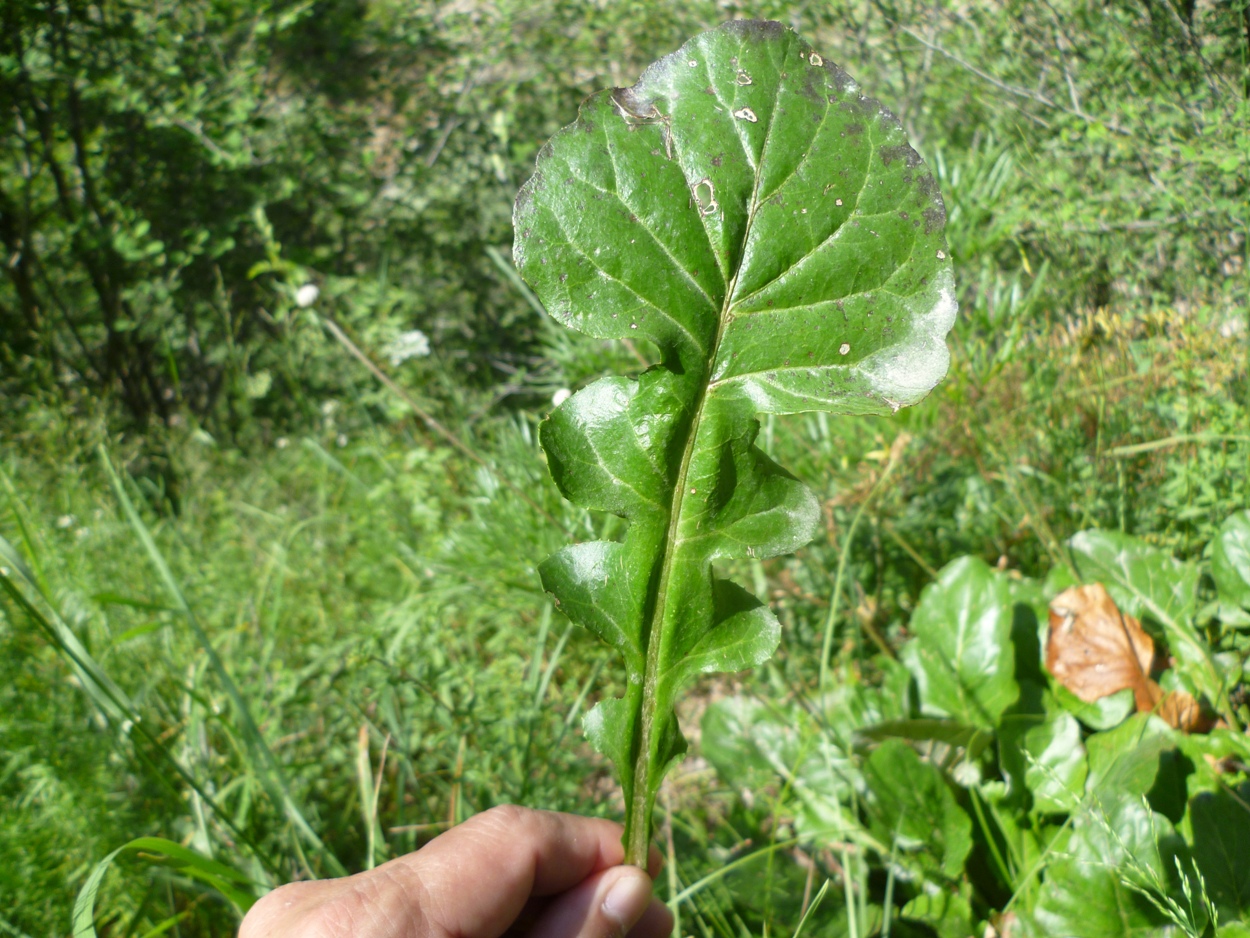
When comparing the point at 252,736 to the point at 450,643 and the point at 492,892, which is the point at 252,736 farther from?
the point at 450,643

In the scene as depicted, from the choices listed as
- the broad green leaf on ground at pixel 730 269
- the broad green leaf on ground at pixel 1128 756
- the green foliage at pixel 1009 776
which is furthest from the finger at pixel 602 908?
the broad green leaf on ground at pixel 1128 756

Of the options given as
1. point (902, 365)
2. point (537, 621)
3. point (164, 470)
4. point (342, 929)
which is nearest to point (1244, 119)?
point (902, 365)

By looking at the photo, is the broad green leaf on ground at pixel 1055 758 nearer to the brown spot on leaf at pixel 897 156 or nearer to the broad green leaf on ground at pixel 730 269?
the broad green leaf on ground at pixel 730 269

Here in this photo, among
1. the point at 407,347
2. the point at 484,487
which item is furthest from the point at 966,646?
the point at 407,347

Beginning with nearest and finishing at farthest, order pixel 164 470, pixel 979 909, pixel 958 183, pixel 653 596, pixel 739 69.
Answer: pixel 739 69 → pixel 653 596 → pixel 979 909 → pixel 958 183 → pixel 164 470

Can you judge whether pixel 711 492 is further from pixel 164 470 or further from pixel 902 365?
pixel 164 470

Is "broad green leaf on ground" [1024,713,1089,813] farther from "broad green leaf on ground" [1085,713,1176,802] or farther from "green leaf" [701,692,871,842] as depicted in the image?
"green leaf" [701,692,871,842]
